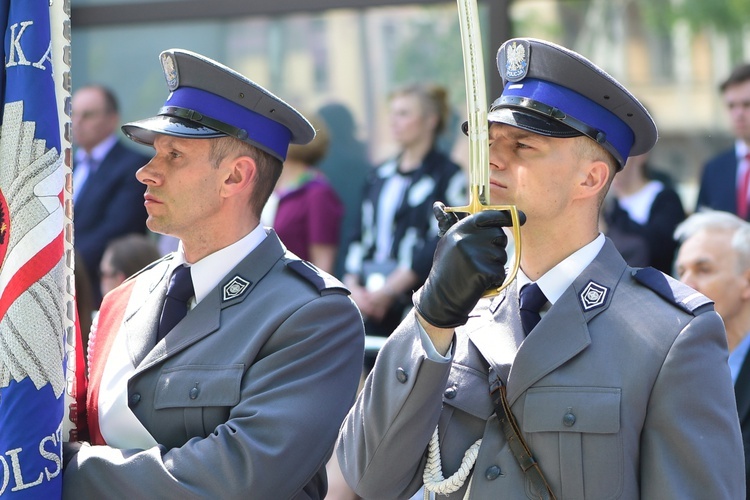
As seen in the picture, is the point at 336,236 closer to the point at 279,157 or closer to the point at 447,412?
the point at 279,157

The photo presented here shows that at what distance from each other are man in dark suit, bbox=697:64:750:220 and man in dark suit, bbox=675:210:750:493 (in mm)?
1427

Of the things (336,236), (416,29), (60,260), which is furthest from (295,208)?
(60,260)

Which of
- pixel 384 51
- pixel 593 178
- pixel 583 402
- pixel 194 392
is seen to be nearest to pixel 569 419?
pixel 583 402

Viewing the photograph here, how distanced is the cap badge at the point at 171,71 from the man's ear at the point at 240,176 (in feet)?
0.95

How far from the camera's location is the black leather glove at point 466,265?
235cm

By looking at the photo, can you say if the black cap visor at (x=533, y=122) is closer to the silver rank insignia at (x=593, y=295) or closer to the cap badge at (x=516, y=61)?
the cap badge at (x=516, y=61)

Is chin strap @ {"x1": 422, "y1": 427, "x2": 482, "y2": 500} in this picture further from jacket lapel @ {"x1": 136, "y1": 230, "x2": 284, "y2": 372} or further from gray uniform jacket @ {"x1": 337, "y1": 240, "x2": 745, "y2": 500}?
jacket lapel @ {"x1": 136, "y1": 230, "x2": 284, "y2": 372}

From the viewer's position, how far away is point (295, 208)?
6.43 meters

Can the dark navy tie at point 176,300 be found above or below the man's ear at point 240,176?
below

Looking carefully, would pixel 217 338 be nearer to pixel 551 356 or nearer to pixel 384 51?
pixel 551 356

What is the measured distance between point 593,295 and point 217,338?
3.18 feet

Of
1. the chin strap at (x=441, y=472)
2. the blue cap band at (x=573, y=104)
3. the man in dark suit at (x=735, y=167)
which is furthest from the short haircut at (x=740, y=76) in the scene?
the chin strap at (x=441, y=472)

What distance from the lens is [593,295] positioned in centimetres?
267

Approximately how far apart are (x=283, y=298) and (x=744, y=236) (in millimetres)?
2256
